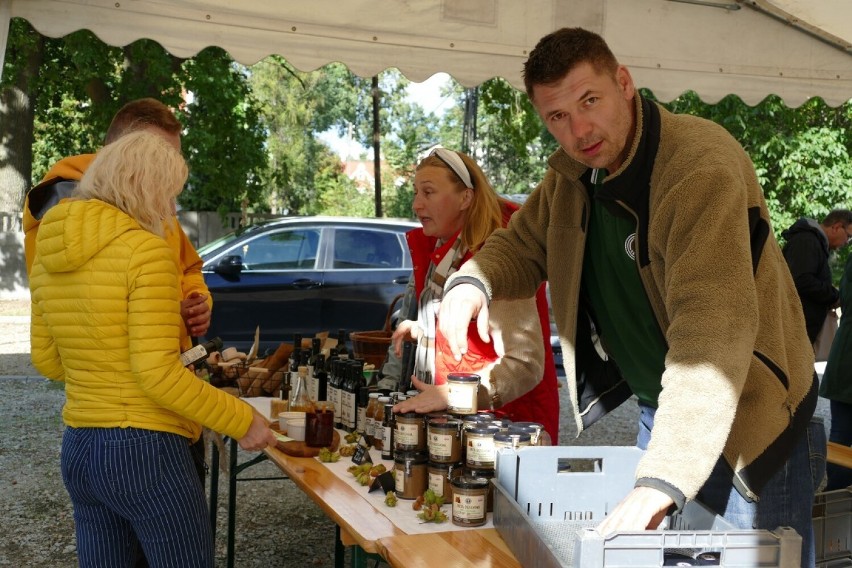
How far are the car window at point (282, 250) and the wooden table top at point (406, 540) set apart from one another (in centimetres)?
727

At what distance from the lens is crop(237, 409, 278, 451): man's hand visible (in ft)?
8.95

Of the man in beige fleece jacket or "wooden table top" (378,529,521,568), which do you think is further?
"wooden table top" (378,529,521,568)

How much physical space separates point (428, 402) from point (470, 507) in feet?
1.55

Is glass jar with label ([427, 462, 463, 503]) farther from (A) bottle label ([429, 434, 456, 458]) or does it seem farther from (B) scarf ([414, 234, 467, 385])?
(B) scarf ([414, 234, 467, 385])

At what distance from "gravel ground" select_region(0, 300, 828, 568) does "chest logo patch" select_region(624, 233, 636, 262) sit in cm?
334

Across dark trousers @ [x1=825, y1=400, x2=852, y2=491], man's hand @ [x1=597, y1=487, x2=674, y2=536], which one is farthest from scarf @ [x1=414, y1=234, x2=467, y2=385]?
dark trousers @ [x1=825, y1=400, x2=852, y2=491]

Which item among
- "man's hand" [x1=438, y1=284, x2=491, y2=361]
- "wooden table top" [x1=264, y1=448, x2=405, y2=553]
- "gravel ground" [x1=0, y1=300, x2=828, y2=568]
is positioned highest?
"man's hand" [x1=438, y1=284, x2=491, y2=361]

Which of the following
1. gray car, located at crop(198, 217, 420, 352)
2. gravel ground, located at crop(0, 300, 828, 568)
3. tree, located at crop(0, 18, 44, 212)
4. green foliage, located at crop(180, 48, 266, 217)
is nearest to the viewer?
gravel ground, located at crop(0, 300, 828, 568)

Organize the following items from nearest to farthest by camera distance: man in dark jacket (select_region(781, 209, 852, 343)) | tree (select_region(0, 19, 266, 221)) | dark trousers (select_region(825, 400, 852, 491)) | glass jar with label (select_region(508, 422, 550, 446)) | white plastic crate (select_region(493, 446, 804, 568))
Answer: white plastic crate (select_region(493, 446, 804, 568)), glass jar with label (select_region(508, 422, 550, 446)), dark trousers (select_region(825, 400, 852, 491)), man in dark jacket (select_region(781, 209, 852, 343)), tree (select_region(0, 19, 266, 221))

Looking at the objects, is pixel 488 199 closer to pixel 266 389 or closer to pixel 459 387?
pixel 459 387

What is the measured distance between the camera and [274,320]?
376 inches

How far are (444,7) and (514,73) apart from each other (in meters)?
0.49

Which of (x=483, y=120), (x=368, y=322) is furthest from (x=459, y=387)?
(x=483, y=120)

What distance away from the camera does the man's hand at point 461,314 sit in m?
2.16
